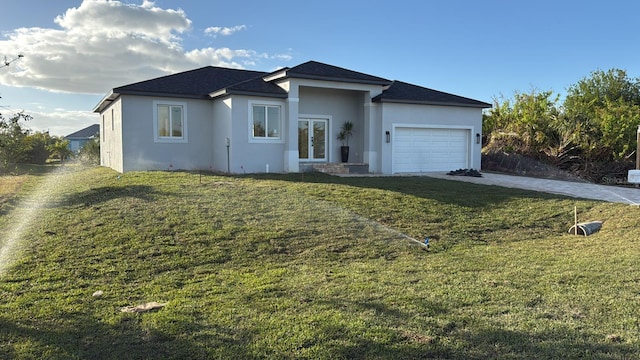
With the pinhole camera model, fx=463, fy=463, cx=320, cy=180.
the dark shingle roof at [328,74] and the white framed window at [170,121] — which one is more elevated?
Answer: the dark shingle roof at [328,74]

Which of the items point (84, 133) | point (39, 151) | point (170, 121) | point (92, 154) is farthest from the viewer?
point (84, 133)

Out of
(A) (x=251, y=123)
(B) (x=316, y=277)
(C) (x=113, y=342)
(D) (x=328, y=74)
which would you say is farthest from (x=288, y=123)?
(C) (x=113, y=342)

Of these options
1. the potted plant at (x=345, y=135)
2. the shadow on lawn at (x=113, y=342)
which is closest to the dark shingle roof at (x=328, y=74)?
the potted plant at (x=345, y=135)

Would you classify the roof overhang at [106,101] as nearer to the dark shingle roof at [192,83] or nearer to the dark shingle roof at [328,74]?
the dark shingle roof at [192,83]

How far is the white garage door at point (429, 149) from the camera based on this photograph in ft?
59.6

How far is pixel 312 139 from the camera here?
18.4m

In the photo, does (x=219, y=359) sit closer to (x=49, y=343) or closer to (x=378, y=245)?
(x=49, y=343)

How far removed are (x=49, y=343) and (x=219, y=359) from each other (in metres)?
1.58

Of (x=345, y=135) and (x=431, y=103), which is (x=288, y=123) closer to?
(x=345, y=135)

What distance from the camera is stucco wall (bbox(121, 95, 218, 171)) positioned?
16828mm

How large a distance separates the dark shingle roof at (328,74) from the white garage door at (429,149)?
2.21 meters

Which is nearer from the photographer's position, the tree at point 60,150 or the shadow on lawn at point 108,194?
the shadow on lawn at point 108,194

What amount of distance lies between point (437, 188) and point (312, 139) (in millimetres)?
6904

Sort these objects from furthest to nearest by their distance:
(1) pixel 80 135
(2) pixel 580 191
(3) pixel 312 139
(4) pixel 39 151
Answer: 1. (1) pixel 80 135
2. (4) pixel 39 151
3. (3) pixel 312 139
4. (2) pixel 580 191
